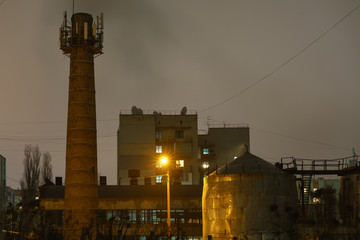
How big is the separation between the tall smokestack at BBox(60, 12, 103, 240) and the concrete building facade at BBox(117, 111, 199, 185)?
3476 centimetres

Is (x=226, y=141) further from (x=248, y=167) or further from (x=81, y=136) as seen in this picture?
(x=248, y=167)

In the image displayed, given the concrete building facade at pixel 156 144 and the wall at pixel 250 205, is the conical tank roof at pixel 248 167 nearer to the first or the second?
the wall at pixel 250 205

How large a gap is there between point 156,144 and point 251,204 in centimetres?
5300

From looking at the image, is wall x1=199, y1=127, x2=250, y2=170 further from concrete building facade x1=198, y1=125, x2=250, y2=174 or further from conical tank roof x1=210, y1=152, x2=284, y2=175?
conical tank roof x1=210, y1=152, x2=284, y2=175

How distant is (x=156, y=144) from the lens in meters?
92.1

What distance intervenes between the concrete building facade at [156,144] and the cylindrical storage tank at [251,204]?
159ft

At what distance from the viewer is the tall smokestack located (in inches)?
2108

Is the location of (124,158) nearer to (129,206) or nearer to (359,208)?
(129,206)

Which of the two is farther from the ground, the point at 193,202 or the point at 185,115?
the point at 185,115

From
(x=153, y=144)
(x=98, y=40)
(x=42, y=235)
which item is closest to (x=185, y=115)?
(x=153, y=144)

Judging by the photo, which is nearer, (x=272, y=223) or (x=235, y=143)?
(x=272, y=223)

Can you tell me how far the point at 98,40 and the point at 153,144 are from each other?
3624 centimetres

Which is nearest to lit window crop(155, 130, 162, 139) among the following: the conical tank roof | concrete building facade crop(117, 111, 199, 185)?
concrete building facade crop(117, 111, 199, 185)

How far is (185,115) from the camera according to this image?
9188 cm
